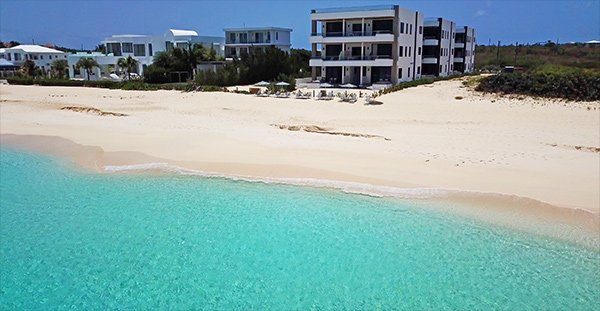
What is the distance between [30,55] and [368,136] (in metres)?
81.2

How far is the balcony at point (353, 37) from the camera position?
4672 cm

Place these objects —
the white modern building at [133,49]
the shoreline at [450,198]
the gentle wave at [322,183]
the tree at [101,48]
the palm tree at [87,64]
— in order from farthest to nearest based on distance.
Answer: the tree at [101,48], the white modern building at [133,49], the palm tree at [87,64], the gentle wave at [322,183], the shoreline at [450,198]

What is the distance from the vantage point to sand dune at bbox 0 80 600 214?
53.3ft

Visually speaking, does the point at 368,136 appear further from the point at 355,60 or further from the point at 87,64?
the point at 87,64

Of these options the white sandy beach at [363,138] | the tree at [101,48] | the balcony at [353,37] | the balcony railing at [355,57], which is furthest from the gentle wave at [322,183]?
the tree at [101,48]

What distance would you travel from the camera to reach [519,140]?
828 inches

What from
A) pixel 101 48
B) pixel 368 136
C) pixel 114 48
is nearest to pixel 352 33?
pixel 368 136

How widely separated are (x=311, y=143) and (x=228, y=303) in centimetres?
1259

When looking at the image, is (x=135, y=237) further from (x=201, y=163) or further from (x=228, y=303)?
(x=201, y=163)

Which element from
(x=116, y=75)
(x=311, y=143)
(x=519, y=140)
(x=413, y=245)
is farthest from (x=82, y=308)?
(x=116, y=75)

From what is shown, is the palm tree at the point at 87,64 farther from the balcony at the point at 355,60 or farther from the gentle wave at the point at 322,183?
the gentle wave at the point at 322,183

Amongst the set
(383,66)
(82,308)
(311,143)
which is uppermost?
(383,66)

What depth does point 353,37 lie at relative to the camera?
47969mm

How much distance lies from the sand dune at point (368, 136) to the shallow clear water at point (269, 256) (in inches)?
112
